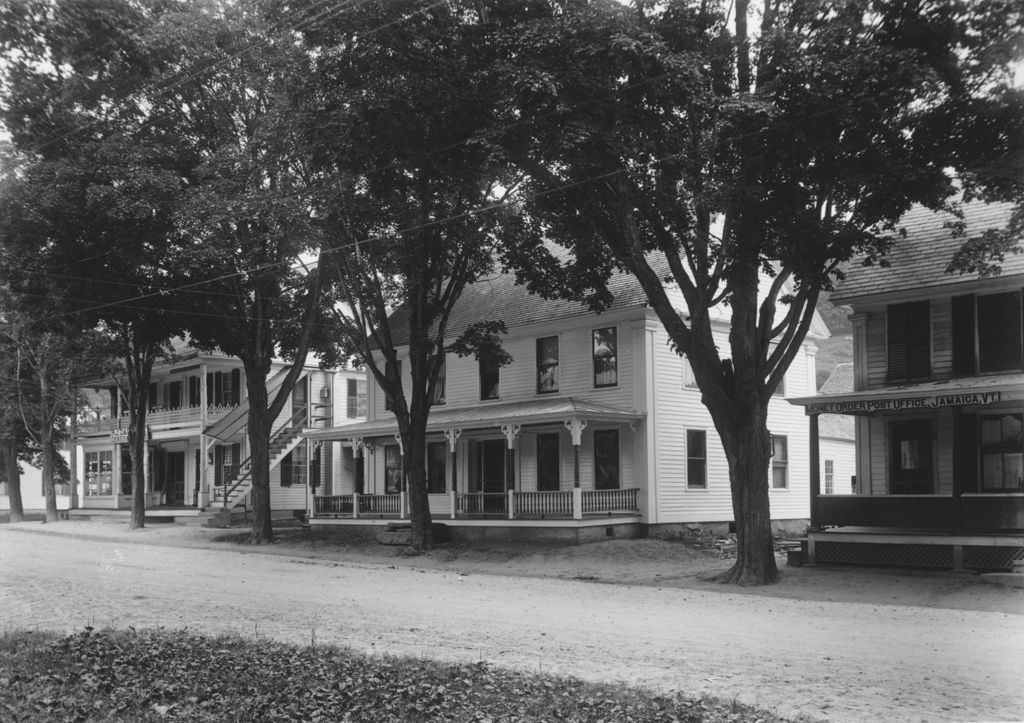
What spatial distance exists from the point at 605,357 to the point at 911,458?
9418 mm

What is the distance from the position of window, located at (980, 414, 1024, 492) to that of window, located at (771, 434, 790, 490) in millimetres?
10711

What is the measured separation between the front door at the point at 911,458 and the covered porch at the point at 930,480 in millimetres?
23

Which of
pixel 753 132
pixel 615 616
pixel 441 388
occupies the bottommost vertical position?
pixel 615 616

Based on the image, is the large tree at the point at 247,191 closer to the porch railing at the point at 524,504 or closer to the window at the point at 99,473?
the porch railing at the point at 524,504

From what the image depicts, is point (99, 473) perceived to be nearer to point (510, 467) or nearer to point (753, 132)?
point (510, 467)

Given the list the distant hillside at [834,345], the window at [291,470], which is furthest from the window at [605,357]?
the distant hillside at [834,345]

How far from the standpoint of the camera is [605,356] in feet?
98.4

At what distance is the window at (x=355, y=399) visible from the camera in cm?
4544

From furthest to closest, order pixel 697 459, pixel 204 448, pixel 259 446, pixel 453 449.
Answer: pixel 204 448, pixel 259 446, pixel 453 449, pixel 697 459

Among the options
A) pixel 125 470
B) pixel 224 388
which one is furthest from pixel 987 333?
pixel 125 470

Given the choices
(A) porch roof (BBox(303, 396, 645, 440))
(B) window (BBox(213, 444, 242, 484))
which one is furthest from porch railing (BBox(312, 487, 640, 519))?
(B) window (BBox(213, 444, 242, 484))

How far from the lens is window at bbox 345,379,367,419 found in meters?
45.4

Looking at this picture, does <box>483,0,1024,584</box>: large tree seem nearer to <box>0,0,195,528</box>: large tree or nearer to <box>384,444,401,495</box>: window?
<box>0,0,195,528</box>: large tree

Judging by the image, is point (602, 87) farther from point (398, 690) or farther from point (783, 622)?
point (398, 690)
